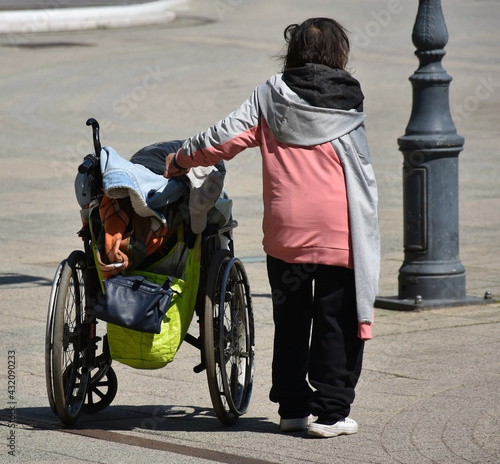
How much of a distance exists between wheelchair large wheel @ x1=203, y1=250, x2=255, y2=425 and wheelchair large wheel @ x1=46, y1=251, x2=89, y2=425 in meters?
0.60

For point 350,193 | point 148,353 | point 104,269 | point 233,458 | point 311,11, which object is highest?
point 311,11

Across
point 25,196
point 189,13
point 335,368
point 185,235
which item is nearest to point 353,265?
point 335,368

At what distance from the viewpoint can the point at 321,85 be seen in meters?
4.68

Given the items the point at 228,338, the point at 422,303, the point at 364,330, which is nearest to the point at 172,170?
the point at 228,338

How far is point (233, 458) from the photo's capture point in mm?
4484

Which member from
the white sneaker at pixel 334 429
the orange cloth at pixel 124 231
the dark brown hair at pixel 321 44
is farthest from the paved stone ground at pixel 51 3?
the white sneaker at pixel 334 429

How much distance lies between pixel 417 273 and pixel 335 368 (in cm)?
298

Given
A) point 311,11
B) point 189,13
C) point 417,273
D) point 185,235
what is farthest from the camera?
point 189,13

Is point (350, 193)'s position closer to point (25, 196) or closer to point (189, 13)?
point (25, 196)

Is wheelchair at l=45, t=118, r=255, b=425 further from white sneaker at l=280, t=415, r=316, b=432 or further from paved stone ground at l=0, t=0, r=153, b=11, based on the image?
paved stone ground at l=0, t=0, r=153, b=11

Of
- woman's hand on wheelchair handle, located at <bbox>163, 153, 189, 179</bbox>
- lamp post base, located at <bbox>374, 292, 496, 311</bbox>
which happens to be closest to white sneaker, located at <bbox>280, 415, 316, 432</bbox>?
woman's hand on wheelchair handle, located at <bbox>163, 153, 189, 179</bbox>

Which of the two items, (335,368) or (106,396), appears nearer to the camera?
(335,368)

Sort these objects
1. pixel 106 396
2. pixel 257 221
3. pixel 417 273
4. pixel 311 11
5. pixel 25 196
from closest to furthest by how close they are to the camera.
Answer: pixel 106 396
pixel 417 273
pixel 257 221
pixel 25 196
pixel 311 11

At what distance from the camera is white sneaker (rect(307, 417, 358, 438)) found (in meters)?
4.78
